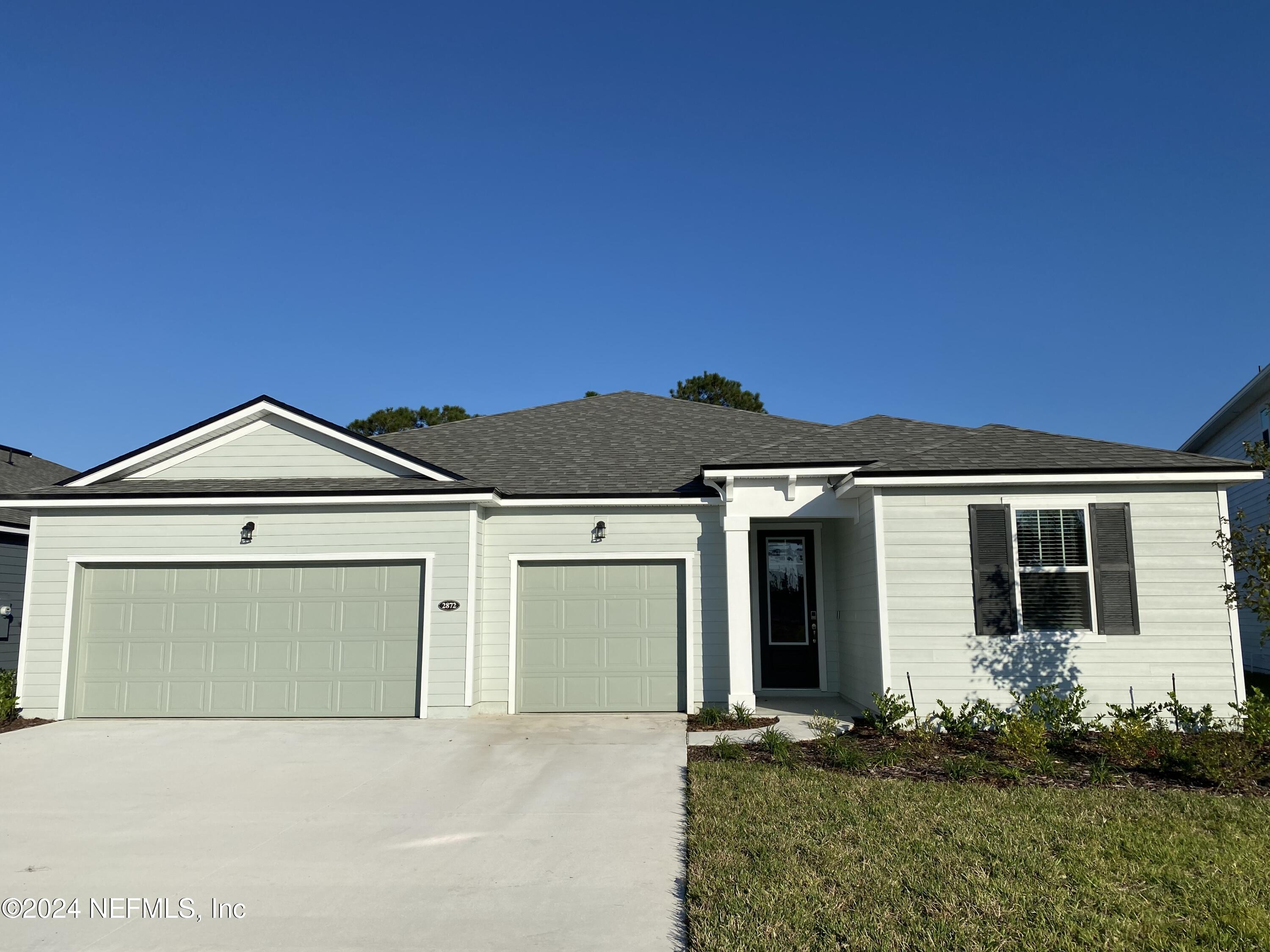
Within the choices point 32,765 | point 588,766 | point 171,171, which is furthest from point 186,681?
point 171,171

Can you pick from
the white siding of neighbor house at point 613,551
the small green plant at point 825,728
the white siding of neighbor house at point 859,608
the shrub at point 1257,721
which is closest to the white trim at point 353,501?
the white siding of neighbor house at point 613,551

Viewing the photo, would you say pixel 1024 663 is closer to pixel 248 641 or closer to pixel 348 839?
pixel 348 839

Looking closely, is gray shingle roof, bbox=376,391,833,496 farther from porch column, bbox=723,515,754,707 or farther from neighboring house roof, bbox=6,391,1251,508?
porch column, bbox=723,515,754,707

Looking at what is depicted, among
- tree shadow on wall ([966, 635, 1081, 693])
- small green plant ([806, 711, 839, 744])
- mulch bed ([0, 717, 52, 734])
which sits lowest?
mulch bed ([0, 717, 52, 734])

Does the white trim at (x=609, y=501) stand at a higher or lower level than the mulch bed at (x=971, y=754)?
higher

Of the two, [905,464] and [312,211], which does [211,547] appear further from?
[905,464]

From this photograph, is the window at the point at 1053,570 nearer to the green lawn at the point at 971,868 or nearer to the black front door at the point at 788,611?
the green lawn at the point at 971,868

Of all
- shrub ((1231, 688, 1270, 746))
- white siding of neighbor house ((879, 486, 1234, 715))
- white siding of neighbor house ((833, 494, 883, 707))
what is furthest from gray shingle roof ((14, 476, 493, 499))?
shrub ((1231, 688, 1270, 746))

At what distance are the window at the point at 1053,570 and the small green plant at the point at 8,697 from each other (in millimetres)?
12591

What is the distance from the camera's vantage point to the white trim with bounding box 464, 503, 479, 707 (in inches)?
401

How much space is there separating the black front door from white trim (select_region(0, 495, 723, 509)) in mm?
1572

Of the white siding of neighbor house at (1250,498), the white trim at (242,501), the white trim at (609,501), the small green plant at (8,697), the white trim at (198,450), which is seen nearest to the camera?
the small green plant at (8,697)

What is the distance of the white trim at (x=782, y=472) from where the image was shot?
10.2m

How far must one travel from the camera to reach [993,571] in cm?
916
